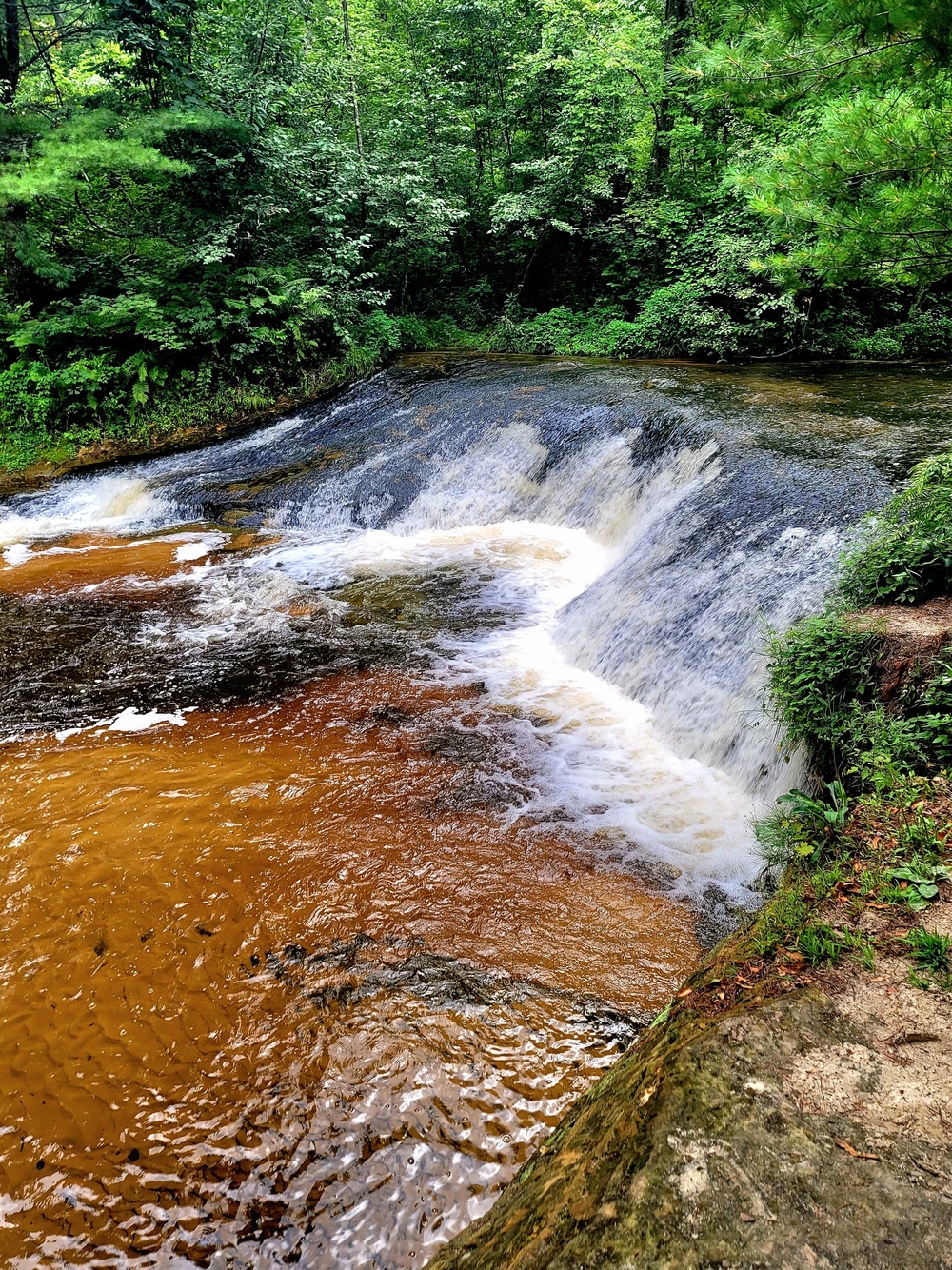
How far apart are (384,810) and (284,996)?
1342mm

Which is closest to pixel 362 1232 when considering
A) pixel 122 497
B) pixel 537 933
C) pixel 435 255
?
pixel 537 933

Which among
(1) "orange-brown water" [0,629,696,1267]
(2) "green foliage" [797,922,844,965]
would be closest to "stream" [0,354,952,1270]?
(1) "orange-brown water" [0,629,696,1267]

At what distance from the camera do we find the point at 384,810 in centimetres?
421

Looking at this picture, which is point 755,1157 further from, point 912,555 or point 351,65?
point 351,65

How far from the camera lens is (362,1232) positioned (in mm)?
2207

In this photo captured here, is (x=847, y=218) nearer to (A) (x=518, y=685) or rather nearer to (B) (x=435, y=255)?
(A) (x=518, y=685)

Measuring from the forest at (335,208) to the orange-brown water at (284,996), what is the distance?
9.49 meters

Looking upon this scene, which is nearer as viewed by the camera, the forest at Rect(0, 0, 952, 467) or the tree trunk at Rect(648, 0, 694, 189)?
the forest at Rect(0, 0, 952, 467)

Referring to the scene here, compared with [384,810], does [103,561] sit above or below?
above

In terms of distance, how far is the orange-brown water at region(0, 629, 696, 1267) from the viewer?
90.7 inches

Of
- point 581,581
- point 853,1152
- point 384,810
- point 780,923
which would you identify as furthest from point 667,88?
point 853,1152

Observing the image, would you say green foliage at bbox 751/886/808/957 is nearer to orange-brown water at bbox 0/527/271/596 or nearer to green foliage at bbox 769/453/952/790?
green foliage at bbox 769/453/952/790

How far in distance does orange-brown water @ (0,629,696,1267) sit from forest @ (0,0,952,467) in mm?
9487

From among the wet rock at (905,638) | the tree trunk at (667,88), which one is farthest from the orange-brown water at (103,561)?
the tree trunk at (667,88)
